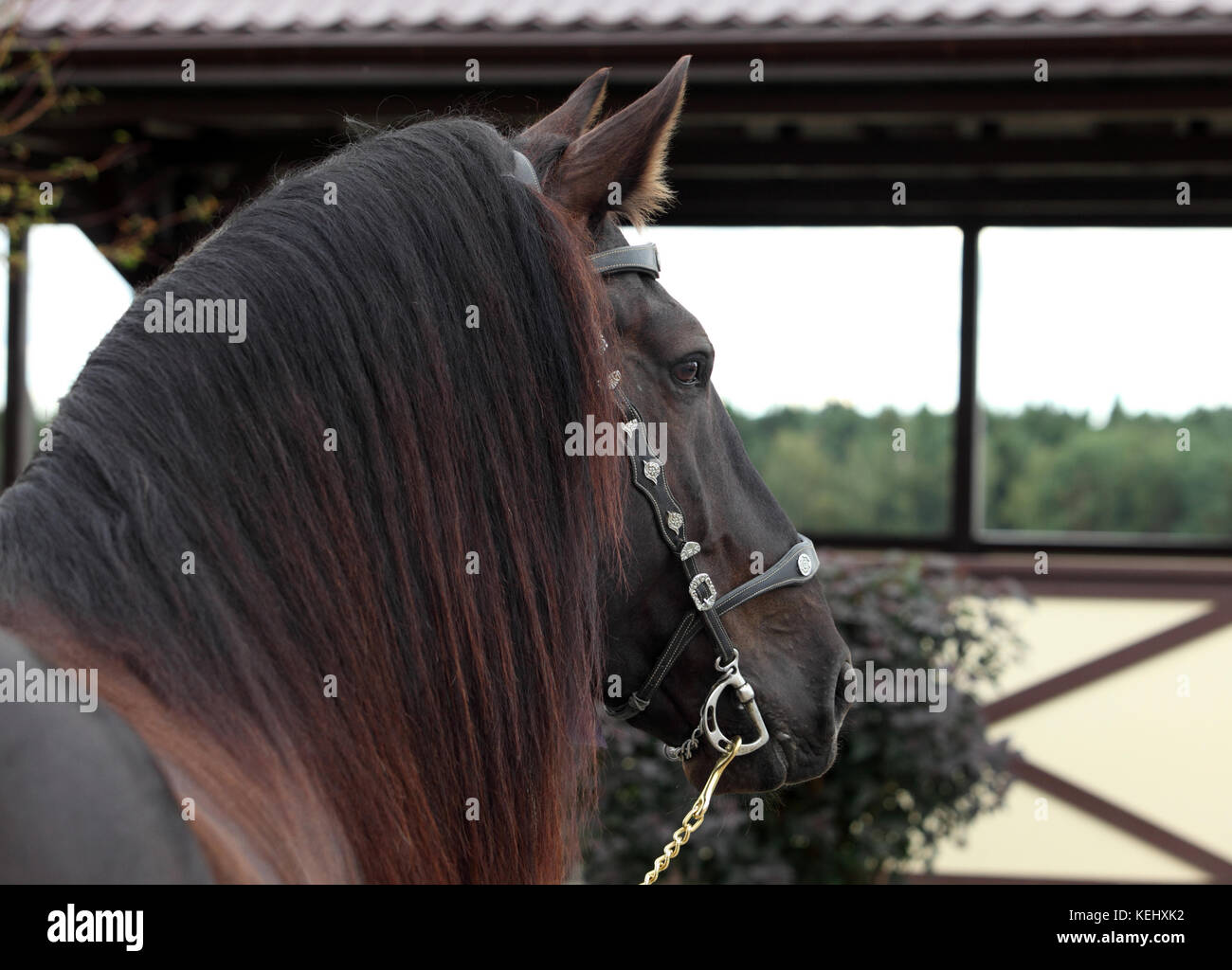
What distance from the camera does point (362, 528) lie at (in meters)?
1.30

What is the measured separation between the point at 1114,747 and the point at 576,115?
4.40m

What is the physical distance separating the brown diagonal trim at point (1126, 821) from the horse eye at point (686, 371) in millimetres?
3729

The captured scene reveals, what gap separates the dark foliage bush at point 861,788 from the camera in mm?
4453

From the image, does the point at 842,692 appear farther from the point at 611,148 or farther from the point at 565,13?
the point at 565,13

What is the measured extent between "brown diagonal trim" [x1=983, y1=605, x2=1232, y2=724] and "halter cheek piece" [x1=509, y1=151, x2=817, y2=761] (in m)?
3.58

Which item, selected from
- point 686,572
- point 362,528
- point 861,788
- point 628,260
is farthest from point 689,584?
point 861,788

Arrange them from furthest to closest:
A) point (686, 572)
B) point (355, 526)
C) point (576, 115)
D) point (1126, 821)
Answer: point (1126, 821) < point (576, 115) < point (686, 572) < point (355, 526)

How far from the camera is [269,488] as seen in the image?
4.04ft

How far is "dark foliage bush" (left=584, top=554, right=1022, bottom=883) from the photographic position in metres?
4.45

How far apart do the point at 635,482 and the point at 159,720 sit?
2.62ft

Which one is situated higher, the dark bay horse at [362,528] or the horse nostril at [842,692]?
the dark bay horse at [362,528]

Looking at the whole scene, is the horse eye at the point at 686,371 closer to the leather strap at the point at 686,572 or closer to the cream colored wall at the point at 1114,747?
the leather strap at the point at 686,572

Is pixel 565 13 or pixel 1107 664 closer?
pixel 565 13

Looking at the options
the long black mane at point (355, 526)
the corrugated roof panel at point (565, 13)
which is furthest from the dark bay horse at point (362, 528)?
the corrugated roof panel at point (565, 13)
